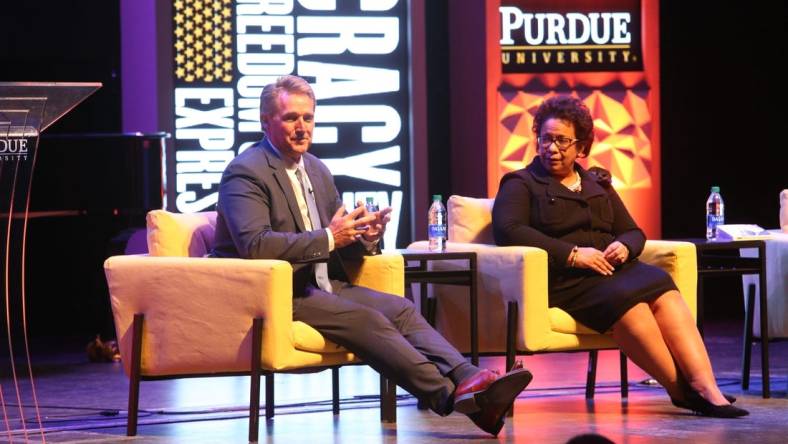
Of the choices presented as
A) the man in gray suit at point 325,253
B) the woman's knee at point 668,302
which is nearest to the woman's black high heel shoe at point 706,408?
the woman's knee at point 668,302

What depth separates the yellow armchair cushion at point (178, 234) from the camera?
4773 millimetres

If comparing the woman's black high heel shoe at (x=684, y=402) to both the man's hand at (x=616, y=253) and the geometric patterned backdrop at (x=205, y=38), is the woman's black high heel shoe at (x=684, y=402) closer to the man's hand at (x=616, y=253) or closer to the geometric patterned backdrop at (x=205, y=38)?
the man's hand at (x=616, y=253)

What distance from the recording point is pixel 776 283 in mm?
5699

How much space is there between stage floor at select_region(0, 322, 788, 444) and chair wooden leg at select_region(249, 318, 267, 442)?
0.08 meters

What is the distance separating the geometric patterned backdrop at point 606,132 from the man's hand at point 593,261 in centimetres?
348

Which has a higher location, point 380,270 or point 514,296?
point 380,270

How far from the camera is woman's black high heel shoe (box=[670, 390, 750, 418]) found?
4832mm

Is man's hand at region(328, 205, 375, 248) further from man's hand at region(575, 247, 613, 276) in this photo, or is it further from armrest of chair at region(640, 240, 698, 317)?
armrest of chair at region(640, 240, 698, 317)

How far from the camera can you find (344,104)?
28.9 feet

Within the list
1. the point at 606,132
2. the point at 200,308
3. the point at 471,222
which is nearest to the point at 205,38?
the point at 606,132

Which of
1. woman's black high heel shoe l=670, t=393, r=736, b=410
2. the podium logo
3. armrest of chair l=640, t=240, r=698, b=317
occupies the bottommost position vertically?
woman's black high heel shoe l=670, t=393, r=736, b=410

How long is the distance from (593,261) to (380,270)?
818 millimetres

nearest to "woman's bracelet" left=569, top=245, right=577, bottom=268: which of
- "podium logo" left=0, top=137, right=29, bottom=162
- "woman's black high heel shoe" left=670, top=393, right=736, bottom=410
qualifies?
"woman's black high heel shoe" left=670, top=393, right=736, bottom=410

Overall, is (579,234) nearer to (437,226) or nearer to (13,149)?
(437,226)
